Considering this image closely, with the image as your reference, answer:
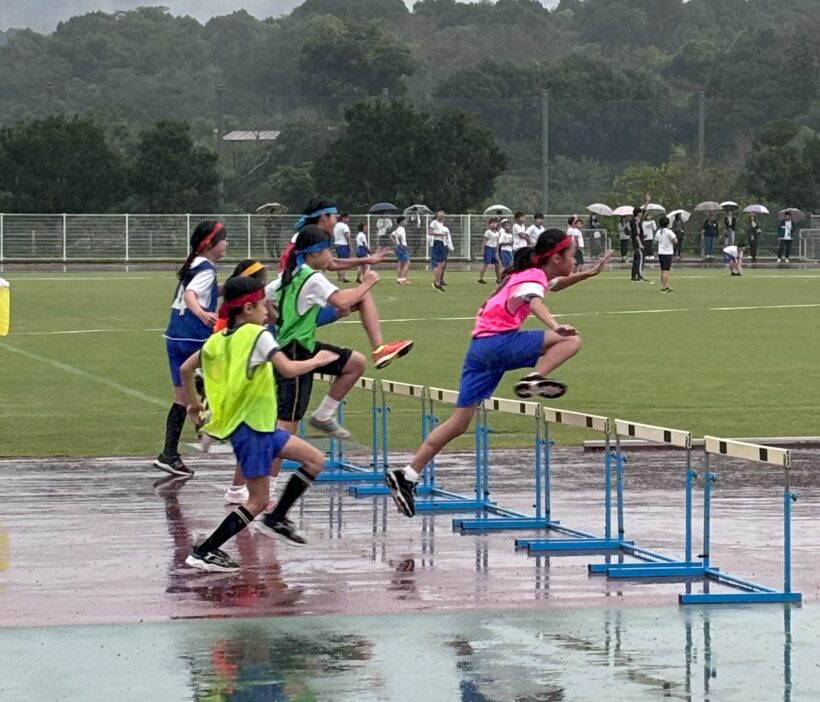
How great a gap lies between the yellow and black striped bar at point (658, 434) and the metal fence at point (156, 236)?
6002cm

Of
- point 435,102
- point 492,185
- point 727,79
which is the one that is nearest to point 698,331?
point 492,185

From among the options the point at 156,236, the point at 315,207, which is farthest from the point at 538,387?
the point at 156,236

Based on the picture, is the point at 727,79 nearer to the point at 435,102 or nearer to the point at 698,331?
the point at 435,102

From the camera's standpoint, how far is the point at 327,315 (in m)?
13.0

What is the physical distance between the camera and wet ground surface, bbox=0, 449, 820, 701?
25.8 ft

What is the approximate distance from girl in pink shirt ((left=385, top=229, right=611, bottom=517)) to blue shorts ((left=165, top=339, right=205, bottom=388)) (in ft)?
10.2

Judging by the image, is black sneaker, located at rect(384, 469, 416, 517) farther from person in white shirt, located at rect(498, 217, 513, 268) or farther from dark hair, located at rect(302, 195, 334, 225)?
person in white shirt, located at rect(498, 217, 513, 268)

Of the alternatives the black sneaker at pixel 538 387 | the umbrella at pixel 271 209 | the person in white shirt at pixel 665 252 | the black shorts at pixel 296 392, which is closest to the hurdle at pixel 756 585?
the black sneaker at pixel 538 387

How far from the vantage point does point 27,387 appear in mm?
22297

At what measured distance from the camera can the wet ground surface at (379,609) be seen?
786 centimetres

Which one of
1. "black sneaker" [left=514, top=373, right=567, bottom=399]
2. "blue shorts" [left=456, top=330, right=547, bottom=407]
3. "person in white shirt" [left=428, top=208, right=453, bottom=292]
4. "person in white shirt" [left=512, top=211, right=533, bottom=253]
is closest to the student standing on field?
"blue shorts" [left=456, top=330, right=547, bottom=407]

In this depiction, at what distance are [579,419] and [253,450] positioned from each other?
2.04 m

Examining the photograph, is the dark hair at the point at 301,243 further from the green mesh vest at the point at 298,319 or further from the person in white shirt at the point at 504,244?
the person in white shirt at the point at 504,244

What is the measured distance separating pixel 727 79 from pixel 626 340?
104 meters
